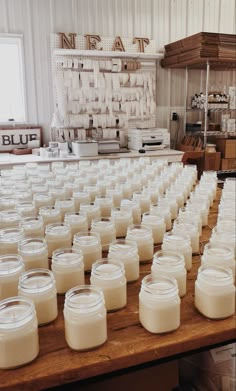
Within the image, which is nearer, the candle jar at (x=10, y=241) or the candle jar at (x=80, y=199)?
the candle jar at (x=10, y=241)

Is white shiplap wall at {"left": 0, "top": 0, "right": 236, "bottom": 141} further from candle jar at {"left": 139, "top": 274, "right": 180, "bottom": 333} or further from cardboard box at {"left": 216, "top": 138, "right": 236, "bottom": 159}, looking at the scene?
candle jar at {"left": 139, "top": 274, "right": 180, "bottom": 333}

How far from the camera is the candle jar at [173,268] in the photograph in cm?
115

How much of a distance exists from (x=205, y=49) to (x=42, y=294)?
449 centimetres

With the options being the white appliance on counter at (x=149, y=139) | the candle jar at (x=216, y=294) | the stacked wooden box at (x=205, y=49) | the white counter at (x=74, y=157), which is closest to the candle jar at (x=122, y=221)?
the candle jar at (x=216, y=294)

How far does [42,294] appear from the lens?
1.05m

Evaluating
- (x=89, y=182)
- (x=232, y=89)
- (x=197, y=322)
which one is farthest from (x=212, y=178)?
(x=232, y=89)

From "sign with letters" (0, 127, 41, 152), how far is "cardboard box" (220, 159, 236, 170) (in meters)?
2.79

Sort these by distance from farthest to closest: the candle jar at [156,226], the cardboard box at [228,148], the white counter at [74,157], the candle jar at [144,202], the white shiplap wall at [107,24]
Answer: the cardboard box at [228,148] < the white shiplap wall at [107,24] < the white counter at [74,157] < the candle jar at [144,202] < the candle jar at [156,226]

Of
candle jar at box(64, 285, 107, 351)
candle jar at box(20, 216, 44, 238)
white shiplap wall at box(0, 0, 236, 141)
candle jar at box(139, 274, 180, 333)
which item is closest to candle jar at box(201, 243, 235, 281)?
candle jar at box(139, 274, 180, 333)

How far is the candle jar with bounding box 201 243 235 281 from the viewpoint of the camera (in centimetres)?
117

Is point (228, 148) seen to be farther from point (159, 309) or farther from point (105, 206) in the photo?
point (159, 309)

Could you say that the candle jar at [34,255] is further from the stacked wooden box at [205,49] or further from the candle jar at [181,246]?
the stacked wooden box at [205,49]

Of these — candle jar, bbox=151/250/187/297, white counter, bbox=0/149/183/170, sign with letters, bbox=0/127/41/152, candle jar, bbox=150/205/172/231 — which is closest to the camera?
candle jar, bbox=151/250/187/297

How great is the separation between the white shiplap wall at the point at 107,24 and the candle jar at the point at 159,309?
4529mm
